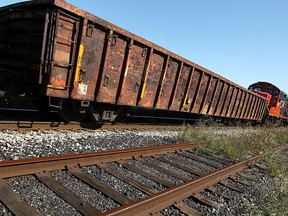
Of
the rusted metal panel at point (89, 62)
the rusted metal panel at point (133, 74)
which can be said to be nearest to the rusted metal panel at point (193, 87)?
the rusted metal panel at point (133, 74)

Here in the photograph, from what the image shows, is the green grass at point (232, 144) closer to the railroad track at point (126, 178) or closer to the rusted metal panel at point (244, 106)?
the railroad track at point (126, 178)

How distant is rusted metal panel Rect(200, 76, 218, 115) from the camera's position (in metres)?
13.4

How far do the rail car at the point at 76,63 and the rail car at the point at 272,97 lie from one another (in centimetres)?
1665

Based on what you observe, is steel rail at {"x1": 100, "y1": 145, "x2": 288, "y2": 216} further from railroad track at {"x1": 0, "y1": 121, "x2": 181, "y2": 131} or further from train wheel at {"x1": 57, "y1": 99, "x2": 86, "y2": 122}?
train wheel at {"x1": 57, "y1": 99, "x2": 86, "y2": 122}

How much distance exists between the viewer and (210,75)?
523 inches

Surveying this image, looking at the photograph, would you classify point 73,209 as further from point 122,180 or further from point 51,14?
point 51,14

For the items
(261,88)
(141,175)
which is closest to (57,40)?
(141,175)

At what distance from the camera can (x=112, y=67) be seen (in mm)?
8078

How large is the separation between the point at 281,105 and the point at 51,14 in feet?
80.2

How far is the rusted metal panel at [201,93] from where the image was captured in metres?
12.8

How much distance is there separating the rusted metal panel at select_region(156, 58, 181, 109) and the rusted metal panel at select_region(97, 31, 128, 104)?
7.95 ft

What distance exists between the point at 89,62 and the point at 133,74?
6.18ft

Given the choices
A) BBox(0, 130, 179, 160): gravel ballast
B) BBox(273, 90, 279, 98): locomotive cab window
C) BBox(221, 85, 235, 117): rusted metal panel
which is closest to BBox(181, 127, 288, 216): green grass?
BBox(0, 130, 179, 160): gravel ballast

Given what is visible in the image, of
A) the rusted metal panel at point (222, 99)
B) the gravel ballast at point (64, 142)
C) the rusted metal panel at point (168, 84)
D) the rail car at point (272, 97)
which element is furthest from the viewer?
the rail car at point (272, 97)
